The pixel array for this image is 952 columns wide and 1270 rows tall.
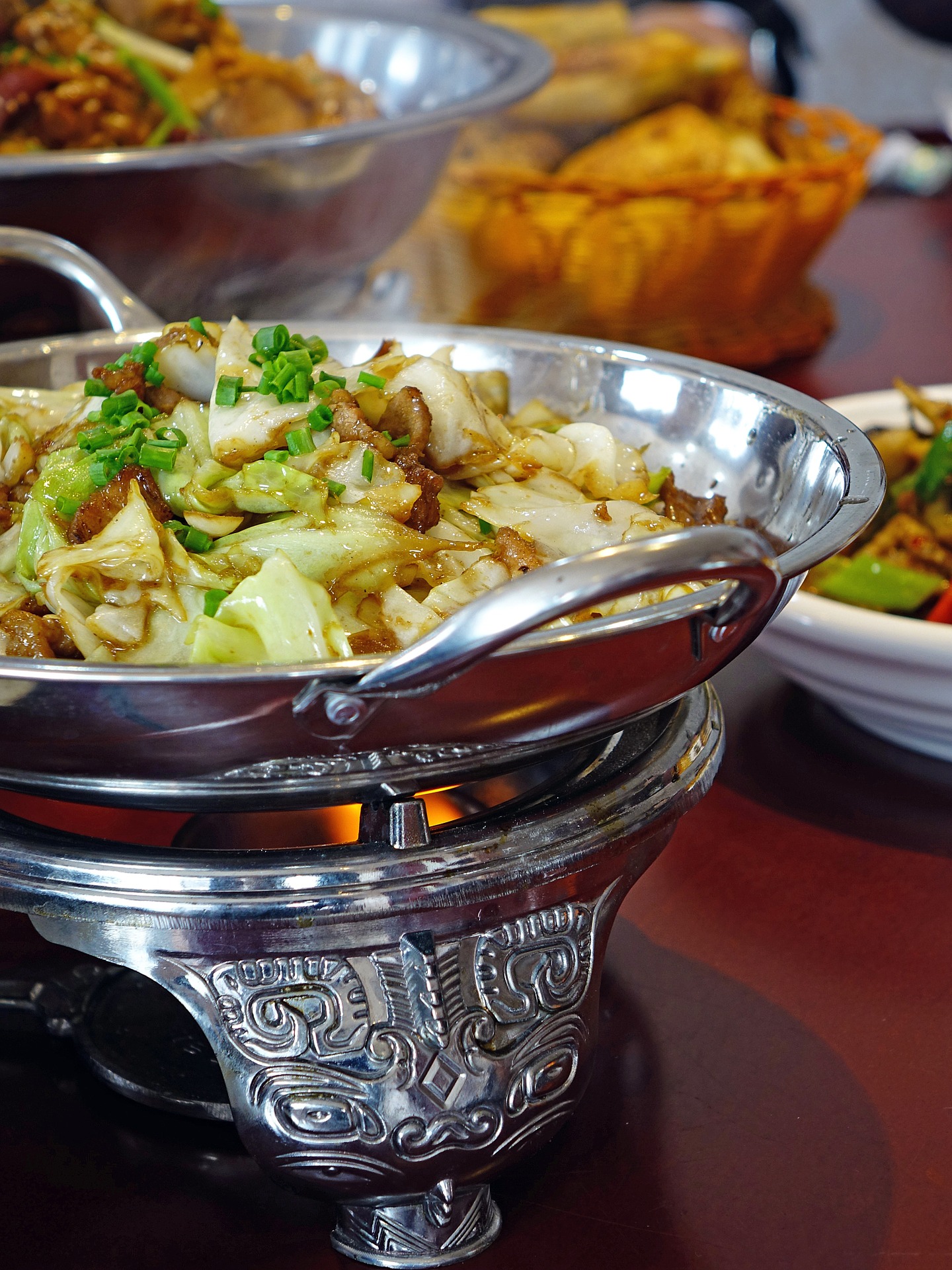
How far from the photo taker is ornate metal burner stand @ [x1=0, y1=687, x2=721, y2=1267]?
2.57 ft

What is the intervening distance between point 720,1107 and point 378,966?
1.17ft

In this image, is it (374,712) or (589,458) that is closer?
(374,712)

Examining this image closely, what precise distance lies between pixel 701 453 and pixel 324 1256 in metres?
0.75

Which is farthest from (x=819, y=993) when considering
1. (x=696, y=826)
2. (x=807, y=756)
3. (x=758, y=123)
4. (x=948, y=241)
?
(x=948, y=241)

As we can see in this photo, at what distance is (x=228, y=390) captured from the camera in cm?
98

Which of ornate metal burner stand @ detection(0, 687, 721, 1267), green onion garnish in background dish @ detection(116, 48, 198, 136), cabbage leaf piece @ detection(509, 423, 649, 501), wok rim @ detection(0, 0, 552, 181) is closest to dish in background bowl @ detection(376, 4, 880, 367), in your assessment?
wok rim @ detection(0, 0, 552, 181)

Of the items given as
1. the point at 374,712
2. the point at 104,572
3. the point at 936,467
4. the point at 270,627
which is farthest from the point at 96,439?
the point at 936,467

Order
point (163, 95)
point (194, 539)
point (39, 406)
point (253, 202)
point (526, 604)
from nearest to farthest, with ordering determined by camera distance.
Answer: point (526, 604), point (194, 539), point (39, 406), point (253, 202), point (163, 95)

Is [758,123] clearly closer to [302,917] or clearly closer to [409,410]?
[409,410]

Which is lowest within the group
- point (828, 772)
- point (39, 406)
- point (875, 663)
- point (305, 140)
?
point (828, 772)

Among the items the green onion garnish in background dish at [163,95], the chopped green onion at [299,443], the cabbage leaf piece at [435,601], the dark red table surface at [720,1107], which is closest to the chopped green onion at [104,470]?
the chopped green onion at [299,443]

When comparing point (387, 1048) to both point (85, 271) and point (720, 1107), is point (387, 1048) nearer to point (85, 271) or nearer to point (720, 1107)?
point (720, 1107)

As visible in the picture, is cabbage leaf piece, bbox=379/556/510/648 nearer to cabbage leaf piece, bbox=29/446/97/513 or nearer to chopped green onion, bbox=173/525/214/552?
chopped green onion, bbox=173/525/214/552

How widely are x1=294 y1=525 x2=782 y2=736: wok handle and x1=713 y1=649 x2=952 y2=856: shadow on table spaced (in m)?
0.74
